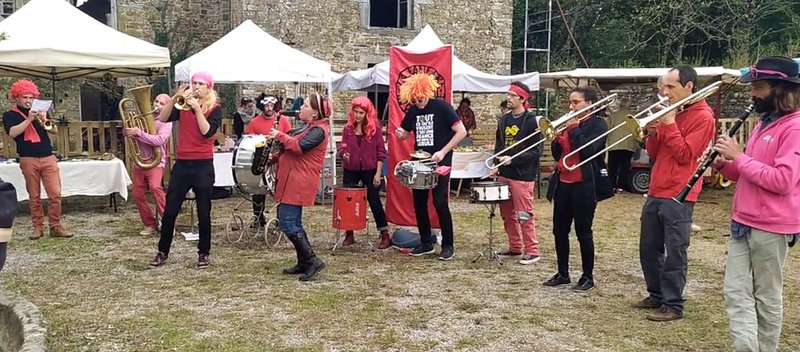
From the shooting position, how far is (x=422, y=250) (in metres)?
6.77

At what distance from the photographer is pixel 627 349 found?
4.19 meters

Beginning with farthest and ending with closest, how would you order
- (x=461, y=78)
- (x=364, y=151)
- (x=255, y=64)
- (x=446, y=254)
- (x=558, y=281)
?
(x=461, y=78)
(x=255, y=64)
(x=364, y=151)
(x=446, y=254)
(x=558, y=281)

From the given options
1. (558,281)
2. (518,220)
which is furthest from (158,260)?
(558,281)

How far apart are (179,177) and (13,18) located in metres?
5.17

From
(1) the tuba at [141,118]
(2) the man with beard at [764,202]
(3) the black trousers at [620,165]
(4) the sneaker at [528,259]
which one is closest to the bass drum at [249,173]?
(1) the tuba at [141,118]

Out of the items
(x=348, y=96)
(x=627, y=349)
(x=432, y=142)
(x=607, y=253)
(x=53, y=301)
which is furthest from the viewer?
(x=348, y=96)

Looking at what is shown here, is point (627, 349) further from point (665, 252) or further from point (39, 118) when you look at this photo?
point (39, 118)

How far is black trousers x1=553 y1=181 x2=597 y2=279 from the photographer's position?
5105 mm

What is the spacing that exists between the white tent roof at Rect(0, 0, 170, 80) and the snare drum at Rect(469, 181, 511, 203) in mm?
5127

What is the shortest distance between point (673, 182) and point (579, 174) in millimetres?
758

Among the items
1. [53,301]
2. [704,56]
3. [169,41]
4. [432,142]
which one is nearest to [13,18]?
[53,301]

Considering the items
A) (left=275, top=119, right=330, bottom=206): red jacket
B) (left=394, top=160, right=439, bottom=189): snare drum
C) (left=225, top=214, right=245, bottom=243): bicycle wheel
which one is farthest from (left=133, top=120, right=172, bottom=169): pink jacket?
(left=394, top=160, right=439, bottom=189): snare drum

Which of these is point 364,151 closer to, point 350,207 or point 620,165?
point 350,207

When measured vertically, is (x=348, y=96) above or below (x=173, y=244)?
above
